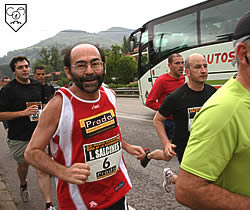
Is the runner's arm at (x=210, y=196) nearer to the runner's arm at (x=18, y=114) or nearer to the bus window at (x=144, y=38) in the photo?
the runner's arm at (x=18, y=114)

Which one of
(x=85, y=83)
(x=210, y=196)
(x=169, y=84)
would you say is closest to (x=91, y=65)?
(x=85, y=83)

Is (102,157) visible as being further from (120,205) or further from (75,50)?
(75,50)

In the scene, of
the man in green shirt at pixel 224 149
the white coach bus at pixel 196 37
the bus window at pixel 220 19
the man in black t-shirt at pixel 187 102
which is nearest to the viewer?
the man in green shirt at pixel 224 149

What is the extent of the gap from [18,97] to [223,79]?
5.98m

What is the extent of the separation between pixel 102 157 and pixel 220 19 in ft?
23.3

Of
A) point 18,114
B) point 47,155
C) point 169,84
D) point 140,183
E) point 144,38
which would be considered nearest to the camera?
point 47,155

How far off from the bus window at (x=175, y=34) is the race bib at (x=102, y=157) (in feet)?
23.4

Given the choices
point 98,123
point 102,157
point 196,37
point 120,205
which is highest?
point 196,37

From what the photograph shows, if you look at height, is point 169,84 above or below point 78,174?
above

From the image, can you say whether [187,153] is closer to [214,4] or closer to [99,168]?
[99,168]

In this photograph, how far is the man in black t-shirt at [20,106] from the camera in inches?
138

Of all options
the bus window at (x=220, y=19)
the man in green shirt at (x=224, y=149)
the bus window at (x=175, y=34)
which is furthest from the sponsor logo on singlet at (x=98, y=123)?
the bus window at (x=175, y=34)

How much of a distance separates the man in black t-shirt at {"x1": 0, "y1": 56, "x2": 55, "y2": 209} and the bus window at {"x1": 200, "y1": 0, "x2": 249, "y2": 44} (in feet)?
19.7

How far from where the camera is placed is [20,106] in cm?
356
